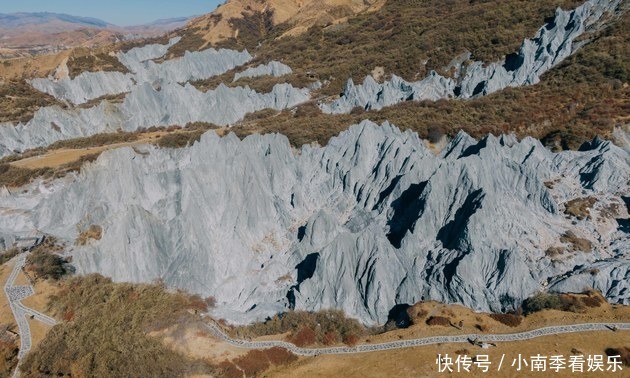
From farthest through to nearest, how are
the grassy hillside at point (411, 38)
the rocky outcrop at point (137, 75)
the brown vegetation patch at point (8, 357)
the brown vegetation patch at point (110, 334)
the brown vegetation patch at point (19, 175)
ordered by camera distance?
the rocky outcrop at point (137, 75)
the grassy hillside at point (411, 38)
the brown vegetation patch at point (19, 175)
the brown vegetation patch at point (8, 357)
the brown vegetation patch at point (110, 334)

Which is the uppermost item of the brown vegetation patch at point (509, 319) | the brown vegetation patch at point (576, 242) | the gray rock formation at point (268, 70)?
the gray rock formation at point (268, 70)

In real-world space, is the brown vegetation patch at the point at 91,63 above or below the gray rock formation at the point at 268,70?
above

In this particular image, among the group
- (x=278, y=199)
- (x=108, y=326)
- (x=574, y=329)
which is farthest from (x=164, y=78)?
(x=574, y=329)

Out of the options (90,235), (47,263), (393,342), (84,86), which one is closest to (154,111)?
(84,86)

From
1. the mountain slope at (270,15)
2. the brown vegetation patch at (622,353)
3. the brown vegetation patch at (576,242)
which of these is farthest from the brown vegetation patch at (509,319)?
the mountain slope at (270,15)

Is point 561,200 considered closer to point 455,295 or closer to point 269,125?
point 455,295

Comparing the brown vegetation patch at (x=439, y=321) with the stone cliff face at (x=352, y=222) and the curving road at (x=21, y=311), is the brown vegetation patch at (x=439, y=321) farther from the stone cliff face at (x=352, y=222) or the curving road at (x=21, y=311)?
the curving road at (x=21, y=311)

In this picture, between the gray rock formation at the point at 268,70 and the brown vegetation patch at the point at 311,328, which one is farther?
the gray rock formation at the point at 268,70
